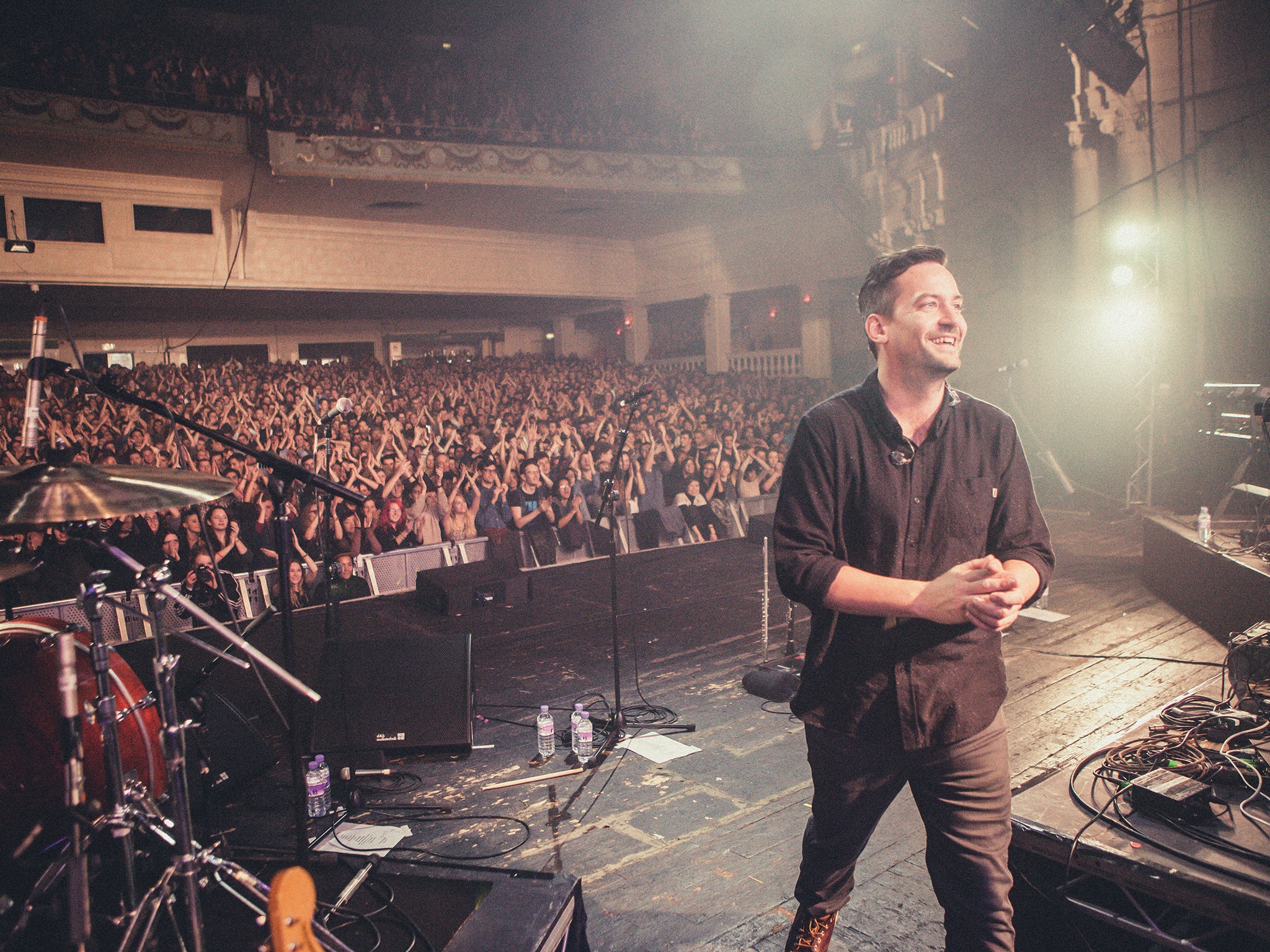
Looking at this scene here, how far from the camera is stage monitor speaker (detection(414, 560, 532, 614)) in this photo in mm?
6672

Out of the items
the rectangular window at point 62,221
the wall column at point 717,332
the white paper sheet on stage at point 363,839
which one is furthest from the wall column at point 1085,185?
the rectangular window at point 62,221

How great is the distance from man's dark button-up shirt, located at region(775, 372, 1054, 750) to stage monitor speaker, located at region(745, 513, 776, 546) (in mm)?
5998

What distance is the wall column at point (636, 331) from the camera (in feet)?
65.8

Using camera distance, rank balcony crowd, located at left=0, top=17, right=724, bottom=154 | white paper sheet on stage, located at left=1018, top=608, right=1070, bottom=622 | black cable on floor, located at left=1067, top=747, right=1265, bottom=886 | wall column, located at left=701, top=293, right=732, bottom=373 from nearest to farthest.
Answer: black cable on floor, located at left=1067, top=747, right=1265, bottom=886
white paper sheet on stage, located at left=1018, top=608, right=1070, bottom=622
balcony crowd, located at left=0, top=17, right=724, bottom=154
wall column, located at left=701, top=293, right=732, bottom=373

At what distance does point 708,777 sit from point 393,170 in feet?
40.6

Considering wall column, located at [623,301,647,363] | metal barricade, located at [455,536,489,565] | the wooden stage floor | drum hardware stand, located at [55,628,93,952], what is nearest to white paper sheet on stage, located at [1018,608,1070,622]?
the wooden stage floor

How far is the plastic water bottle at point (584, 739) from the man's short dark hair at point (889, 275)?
2608mm

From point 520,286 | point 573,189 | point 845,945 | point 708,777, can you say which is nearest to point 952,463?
point 845,945

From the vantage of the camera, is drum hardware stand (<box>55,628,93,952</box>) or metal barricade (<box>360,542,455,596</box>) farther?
metal barricade (<box>360,542,455,596</box>)

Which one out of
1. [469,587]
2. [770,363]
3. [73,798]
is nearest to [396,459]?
[469,587]

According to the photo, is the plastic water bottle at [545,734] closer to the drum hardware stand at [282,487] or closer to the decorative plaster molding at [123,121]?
the drum hardware stand at [282,487]

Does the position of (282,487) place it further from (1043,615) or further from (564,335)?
(564,335)

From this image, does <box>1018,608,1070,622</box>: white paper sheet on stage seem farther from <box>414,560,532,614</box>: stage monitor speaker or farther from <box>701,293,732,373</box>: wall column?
<box>701,293,732,373</box>: wall column

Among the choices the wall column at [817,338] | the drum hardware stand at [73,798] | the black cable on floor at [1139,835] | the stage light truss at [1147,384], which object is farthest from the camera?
the wall column at [817,338]
